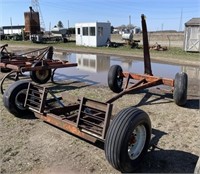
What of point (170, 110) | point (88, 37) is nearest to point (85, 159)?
point (170, 110)

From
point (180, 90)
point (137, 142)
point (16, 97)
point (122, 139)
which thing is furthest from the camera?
point (180, 90)

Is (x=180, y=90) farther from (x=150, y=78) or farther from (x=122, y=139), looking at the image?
(x=122, y=139)

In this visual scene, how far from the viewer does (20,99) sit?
538cm

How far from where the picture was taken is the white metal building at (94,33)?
27.2 meters

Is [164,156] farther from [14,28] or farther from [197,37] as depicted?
[14,28]

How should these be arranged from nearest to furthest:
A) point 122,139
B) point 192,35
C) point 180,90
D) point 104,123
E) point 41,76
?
point 122,139
point 104,123
point 180,90
point 41,76
point 192,35

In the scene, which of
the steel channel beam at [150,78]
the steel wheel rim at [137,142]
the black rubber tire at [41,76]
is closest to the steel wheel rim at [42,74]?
the black rubber tire at [41,76]

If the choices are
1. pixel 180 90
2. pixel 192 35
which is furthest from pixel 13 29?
pixel 180 90

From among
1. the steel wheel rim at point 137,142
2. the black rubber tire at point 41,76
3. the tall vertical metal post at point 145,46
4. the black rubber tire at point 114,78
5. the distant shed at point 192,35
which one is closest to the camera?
the steel wheel rim at point 137,142

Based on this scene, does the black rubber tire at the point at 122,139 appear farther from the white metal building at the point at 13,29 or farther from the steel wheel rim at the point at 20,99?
the white metal building at the point at 13,29

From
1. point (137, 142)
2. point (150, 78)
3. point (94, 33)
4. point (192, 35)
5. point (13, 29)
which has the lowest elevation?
point (137, 142)

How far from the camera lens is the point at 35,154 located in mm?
4051

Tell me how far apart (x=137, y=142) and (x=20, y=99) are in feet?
9.01

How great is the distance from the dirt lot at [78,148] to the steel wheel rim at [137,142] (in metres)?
0.23
